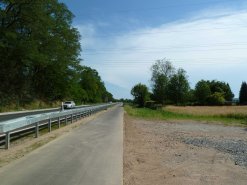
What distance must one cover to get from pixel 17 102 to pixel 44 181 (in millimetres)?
49482

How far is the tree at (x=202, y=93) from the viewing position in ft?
496

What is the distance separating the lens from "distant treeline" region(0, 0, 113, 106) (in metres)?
51.0

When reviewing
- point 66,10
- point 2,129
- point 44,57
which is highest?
point 66,10

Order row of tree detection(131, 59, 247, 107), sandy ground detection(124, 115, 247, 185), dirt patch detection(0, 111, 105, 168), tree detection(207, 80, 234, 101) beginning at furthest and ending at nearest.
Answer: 1. tree detection(207, 80, 234, 101)
2. row of tree detection(131, 59, 247, 107)
3. dirt patch detection(0, 111, 105, 168)
4. sandy ground detection(124, 115, 247, 185)

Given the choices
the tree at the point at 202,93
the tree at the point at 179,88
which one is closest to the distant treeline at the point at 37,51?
the tree at the point at 179,88

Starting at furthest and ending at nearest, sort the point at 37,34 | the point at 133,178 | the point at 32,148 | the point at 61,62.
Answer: the point at 61,62 < the point at 37,34 < the point at 32,148 < the point at 133,178

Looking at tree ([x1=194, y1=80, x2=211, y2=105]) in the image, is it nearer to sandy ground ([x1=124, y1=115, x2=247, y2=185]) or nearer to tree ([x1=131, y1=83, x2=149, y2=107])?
tree ([x1=131, y1=83, x2=149, y2=107])

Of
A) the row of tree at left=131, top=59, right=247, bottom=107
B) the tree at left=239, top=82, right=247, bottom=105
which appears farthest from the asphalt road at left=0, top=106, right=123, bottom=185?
the tree at left=239, top=82, right=247, bottom=105

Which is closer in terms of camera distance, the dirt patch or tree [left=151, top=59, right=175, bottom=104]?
the dirt patch

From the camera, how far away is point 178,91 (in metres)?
137

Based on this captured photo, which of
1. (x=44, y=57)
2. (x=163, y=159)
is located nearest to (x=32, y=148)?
(x=163, y=159)

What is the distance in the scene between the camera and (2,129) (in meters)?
12.1

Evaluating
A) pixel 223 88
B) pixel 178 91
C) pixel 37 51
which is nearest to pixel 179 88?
pixel 178 91

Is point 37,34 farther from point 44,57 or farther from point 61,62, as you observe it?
point 61,62
